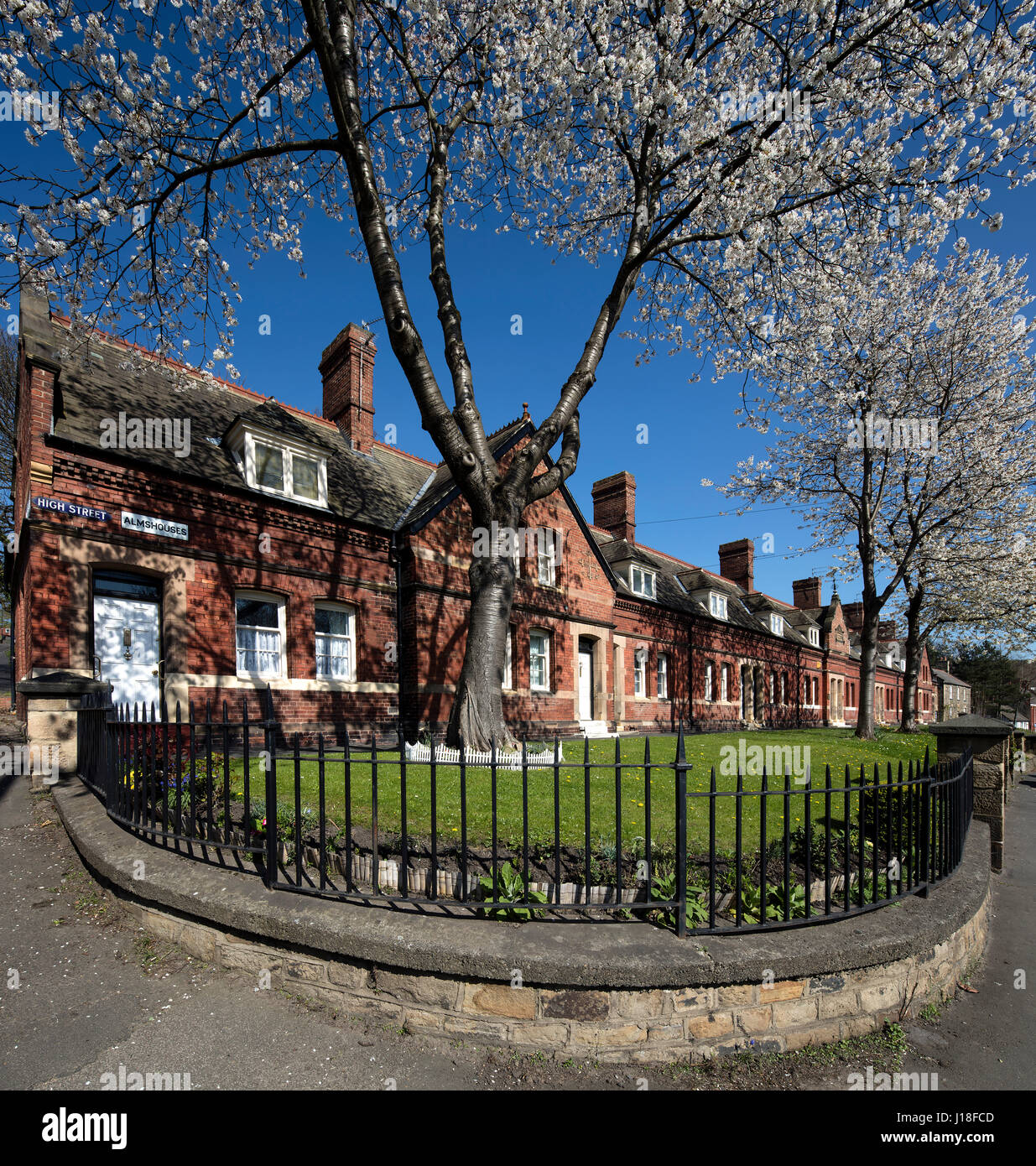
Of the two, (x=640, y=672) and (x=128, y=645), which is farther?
(x=640, y=672)

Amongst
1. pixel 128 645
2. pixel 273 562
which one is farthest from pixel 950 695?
pixel 128 645

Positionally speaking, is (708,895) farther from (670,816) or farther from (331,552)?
(331,552)

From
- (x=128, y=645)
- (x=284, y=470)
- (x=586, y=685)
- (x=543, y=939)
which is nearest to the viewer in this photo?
(x=543, y=939)

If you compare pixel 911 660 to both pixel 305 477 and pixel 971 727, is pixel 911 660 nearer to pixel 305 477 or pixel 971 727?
pixel 971 727

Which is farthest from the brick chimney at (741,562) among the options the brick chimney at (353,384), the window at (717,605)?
the brick chimney at (353,384)

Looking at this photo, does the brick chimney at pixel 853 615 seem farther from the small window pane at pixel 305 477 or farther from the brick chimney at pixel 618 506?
the small window pane at pixel 305 477

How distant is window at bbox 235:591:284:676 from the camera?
1155cm

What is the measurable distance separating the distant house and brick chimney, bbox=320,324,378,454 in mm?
67678

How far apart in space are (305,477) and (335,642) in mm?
3626

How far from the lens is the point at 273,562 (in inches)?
468

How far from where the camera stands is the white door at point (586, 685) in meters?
18.6

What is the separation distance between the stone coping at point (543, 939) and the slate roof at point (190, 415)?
852 centimetres

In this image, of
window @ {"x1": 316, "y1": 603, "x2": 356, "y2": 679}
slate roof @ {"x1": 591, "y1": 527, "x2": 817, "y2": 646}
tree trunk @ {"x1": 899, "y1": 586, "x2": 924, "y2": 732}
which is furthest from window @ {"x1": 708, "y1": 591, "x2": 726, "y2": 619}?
window @ {"x1": 316, "y1": 603, "x2": 356, "y2": 679}
